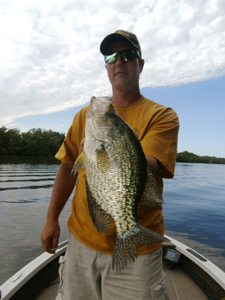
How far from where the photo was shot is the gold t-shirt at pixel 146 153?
6.79ft

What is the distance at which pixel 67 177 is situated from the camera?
267 cm

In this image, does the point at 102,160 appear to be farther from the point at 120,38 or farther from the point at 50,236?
the point at 120,38

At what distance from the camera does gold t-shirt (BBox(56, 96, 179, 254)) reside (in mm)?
2068

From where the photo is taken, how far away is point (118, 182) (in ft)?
5.65

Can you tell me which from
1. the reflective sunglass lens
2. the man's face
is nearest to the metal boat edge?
the man's face

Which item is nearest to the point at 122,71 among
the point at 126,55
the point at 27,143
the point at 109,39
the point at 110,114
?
the point at 126,55

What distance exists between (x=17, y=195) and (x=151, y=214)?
66.7 ft

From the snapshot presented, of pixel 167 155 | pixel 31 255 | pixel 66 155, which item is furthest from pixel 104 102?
pixel 31 255

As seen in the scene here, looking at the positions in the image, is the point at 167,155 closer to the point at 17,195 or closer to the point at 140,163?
the point at 140,163

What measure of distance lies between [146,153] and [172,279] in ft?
12.3

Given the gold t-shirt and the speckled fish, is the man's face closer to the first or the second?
the gold t-shirt

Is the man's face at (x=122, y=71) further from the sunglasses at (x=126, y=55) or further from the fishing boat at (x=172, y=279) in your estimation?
the fishing boat at (x=172, y=279)

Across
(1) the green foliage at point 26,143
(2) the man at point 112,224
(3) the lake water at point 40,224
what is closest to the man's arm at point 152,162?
(2) the man at point 112,224

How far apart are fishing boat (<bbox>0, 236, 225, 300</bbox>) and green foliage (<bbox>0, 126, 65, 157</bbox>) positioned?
8076cm
